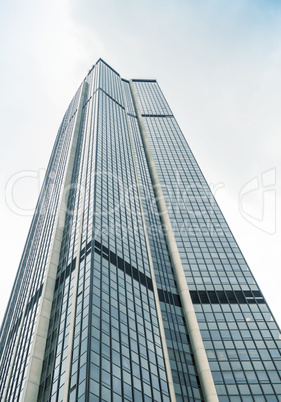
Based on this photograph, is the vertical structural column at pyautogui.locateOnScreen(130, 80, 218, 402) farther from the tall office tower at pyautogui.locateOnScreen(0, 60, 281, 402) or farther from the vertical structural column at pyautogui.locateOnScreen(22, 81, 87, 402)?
the vertical structural column at pyautogui.locateOnScreen(22, 81, 87, 402)

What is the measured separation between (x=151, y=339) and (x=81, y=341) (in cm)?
1217

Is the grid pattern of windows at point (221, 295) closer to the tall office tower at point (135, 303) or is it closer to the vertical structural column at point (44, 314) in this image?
the tall office tower at point (135, 303)

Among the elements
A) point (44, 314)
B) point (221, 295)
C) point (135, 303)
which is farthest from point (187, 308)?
point (44, 314)

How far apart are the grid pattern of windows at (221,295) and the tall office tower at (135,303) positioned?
190mm

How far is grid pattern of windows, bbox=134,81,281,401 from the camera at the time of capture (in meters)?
50.1

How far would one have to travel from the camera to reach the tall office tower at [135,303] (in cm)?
4166

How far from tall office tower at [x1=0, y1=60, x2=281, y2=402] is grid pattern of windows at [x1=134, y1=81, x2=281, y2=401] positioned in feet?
0.62

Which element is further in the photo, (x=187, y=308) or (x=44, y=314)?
(x=187, y=308)

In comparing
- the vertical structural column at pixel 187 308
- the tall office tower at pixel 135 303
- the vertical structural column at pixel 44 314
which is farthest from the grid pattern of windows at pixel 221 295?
the vertical structural column at pixel 44 314

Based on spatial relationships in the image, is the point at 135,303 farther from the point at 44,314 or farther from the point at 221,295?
the point at 221,295

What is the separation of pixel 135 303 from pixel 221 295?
19.8 metres

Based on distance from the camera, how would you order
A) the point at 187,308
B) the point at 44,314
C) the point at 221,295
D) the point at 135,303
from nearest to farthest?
the point at 44,314
the point at 135,303
the point at 187,308
the point at 221,295

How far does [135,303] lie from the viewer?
52.6 metres

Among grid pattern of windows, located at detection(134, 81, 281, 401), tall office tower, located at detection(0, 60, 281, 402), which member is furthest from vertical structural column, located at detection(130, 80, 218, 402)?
grid pattern of windows, located at detection(134, 81, 281, 401)
